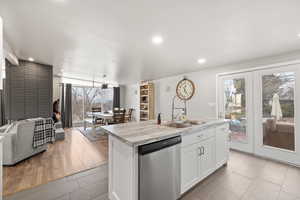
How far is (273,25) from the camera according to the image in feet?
6.14

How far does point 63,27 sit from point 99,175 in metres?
2.45

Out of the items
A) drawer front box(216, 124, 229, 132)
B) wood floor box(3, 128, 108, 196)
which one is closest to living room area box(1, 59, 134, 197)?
wood floor box(3, 128, 108, 196)

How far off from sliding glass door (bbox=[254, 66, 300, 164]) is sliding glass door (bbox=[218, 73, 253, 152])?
0.16 metres

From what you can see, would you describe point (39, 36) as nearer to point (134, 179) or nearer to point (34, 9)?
point (34, 9)

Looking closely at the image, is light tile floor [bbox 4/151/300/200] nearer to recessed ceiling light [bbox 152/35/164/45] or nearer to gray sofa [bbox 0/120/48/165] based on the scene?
gray sofa [bbox 0/120/48/165]

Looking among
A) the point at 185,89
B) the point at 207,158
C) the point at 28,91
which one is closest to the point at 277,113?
the point at 207,158

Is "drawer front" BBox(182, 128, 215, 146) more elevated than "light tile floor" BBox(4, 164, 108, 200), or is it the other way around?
"drawer front" BBox(182, 128, 215, 146)

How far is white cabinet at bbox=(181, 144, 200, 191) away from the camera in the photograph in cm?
179

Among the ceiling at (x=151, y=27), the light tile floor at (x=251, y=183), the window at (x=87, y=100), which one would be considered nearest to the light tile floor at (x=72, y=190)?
the light tile floor at (x=251, y=183)

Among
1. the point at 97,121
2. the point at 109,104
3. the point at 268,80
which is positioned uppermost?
the point at 268,80

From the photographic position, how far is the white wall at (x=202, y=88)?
3238 mm

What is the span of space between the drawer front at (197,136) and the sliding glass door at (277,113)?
1819 mm

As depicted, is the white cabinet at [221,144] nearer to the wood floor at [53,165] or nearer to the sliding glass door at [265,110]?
the sliding glass door at [265,110]

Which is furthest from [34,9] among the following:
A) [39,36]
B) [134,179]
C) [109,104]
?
[109,104]
